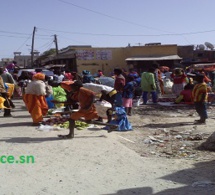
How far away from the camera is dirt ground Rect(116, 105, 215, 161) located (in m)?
6.57

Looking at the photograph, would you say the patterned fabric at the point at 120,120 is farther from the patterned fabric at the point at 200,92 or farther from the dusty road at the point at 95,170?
the patterned fabric at the point at 200,92

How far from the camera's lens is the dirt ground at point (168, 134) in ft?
21.6

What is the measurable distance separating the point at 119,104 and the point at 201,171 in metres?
4.92

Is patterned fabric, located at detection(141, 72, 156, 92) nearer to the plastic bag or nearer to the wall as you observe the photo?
the plastic bag

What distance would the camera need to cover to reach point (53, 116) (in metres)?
9.68

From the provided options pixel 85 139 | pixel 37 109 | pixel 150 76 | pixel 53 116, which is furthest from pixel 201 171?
pixel 150 76

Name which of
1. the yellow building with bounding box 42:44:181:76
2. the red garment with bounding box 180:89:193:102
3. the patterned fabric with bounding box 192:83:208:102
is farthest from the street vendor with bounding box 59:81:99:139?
the yellow building with bounding box 42:44:181:76

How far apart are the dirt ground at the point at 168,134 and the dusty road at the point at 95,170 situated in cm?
19

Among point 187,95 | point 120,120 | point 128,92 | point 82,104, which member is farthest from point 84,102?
point 187,95

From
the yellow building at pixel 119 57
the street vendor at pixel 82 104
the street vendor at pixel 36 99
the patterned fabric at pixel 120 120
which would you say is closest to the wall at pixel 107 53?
the yellow building at pixel 119 57

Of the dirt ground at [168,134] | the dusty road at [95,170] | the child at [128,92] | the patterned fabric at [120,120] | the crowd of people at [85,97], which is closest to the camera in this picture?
the dusty road at [95,170]

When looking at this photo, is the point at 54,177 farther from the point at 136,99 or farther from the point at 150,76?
the point at 136,99

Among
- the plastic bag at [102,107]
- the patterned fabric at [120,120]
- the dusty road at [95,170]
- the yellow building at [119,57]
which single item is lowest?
the dusty road at [95,170]

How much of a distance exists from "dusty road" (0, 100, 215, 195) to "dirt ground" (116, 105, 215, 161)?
0.19 m
